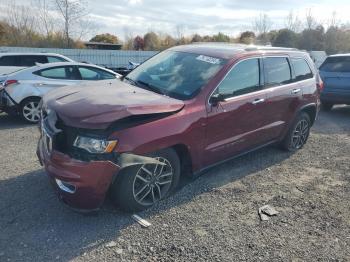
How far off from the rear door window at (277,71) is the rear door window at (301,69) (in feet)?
0.78

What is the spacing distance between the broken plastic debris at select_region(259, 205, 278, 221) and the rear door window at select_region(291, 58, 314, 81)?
261cm

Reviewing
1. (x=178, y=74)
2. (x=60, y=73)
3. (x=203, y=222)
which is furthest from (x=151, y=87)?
(x=60, y=73)

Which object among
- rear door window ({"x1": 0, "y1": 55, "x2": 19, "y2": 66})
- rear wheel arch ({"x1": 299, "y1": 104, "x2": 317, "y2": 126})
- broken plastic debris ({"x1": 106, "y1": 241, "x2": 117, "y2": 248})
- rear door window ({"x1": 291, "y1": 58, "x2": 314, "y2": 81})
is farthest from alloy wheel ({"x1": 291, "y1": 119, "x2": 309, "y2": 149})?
rear door window ({"x1": 0, "y1": 55, "x2": 19, "y2": 66})

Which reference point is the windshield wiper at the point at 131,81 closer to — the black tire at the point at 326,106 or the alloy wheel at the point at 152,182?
the alloy wheel at the point at 152,182

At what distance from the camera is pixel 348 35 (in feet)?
103

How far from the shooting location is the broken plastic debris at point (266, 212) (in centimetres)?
384

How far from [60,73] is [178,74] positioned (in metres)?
4.72

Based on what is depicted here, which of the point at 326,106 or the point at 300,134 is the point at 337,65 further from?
the point at 300,134

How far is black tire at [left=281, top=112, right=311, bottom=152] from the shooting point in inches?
229

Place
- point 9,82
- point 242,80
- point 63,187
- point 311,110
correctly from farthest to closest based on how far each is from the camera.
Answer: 1. point 9,82
2. point 311,110
3. point 242,80
4. point 63,187

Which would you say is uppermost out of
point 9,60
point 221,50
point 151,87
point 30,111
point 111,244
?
point 9,60

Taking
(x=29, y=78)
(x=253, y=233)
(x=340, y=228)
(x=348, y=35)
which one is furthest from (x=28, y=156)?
(x=348, y=35)

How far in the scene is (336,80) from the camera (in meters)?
9.68

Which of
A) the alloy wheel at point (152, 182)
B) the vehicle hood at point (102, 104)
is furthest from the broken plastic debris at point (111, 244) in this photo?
the vehicle hood at point (102, 104)
